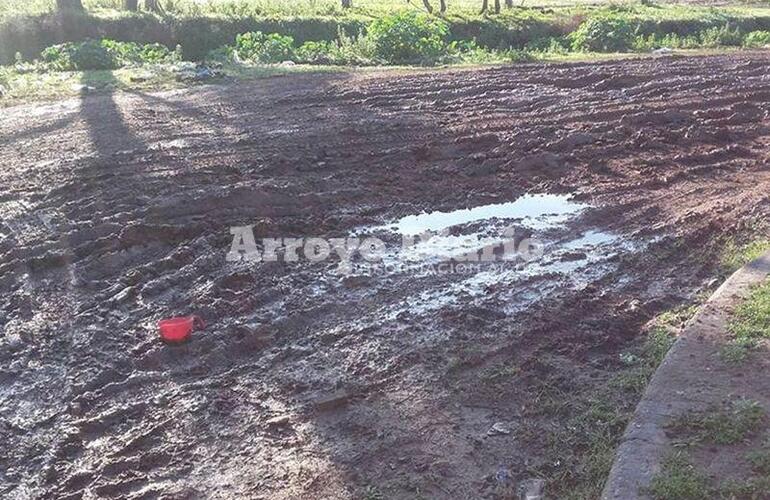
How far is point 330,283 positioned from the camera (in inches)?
245

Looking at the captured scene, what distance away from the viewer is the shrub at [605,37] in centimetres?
1911

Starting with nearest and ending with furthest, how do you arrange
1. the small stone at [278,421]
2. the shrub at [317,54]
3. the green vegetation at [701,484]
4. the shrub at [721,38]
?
the green vegetation at [701,484]
the small stone at [278,421]
the shrub at [317,54]
the shrub at [721,38]

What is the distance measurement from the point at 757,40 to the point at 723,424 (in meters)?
18.9

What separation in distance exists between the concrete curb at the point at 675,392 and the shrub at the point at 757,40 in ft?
54.5

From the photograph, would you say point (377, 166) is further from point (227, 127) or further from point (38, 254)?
point (38, 254)

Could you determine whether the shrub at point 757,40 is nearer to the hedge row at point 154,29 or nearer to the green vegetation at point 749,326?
the hedge row at point 154,29

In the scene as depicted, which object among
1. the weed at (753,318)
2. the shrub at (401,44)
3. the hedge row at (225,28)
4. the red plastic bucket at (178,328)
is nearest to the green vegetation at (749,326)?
the weed at (753,318)

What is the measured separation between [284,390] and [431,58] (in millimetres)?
12684

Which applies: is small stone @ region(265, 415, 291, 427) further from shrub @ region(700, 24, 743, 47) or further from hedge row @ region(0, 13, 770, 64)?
shrub @ region(700, 24, 743, 47)

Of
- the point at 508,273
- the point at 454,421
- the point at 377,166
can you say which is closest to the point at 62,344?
the point at 454,421

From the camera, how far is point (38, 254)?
262 inches

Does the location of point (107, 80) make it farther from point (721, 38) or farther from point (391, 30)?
point (721, 38)

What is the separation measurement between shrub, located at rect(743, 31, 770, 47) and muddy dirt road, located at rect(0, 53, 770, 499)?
31.6ft

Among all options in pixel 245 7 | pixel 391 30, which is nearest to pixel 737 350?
pixel 391 30
